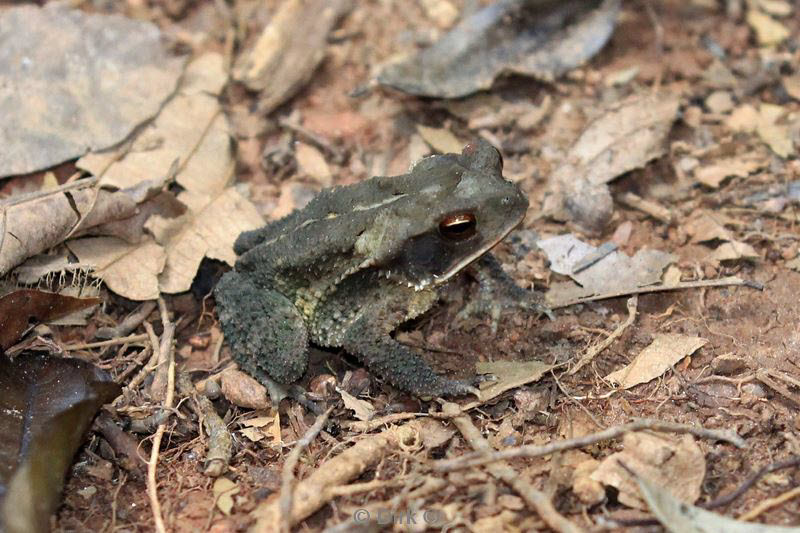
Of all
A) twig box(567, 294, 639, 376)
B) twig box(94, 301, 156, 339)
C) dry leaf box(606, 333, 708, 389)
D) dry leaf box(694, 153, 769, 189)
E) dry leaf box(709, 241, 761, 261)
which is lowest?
dry leaf box(606, 333, 708, 389)

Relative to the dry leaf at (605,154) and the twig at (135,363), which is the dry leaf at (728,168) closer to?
the dry leaf at (605,154)

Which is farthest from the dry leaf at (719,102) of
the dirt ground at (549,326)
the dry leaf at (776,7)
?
the dry leaf at (776,7)

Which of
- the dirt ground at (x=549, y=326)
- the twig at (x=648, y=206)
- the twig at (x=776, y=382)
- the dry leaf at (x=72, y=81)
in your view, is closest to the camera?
the dirt ground at (x=549, y=326)

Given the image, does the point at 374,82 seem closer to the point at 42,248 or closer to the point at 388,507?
the point at 42,248

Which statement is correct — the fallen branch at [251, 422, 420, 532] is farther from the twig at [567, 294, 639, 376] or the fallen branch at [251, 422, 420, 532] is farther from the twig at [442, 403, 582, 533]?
the twig at [567, 294, 639, 376]

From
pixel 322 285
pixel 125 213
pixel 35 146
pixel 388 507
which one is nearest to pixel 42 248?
pixel 125 213

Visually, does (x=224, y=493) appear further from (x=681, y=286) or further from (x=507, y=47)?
(x=507, y=47)

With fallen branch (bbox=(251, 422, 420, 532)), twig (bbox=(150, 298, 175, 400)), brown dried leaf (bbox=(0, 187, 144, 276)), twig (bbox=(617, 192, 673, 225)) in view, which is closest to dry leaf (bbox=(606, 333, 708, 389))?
twig (bbox=(617, 192, 673, 225))
